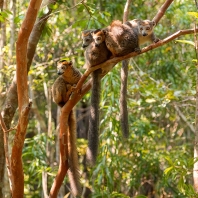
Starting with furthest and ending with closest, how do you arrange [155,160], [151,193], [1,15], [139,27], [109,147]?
[151,193], [155,160], [109,147], [139,27], [1,15]

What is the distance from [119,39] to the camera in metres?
4.30

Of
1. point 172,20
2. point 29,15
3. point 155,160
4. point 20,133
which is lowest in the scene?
point 155,160

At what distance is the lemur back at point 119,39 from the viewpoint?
14.1 ft

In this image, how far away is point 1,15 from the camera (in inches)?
142

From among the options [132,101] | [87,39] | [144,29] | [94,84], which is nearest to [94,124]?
[94,84]

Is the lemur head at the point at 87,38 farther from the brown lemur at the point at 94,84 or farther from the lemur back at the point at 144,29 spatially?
the lemur back at the point at 144,29

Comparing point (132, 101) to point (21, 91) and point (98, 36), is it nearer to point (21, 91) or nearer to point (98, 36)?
point (98, 36)

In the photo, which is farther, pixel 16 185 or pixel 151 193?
pixel 151 193

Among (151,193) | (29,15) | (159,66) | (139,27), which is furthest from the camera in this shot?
(151,193)

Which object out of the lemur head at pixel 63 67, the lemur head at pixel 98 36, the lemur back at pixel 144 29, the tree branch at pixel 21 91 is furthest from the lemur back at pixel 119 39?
the tree branch at pixel 21 91

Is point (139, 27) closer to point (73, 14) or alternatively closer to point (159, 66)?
point (159, 66)

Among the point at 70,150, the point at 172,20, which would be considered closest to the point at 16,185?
the point at 70,150

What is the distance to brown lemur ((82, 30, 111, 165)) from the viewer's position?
13.1ft

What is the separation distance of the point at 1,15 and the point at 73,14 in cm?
436
